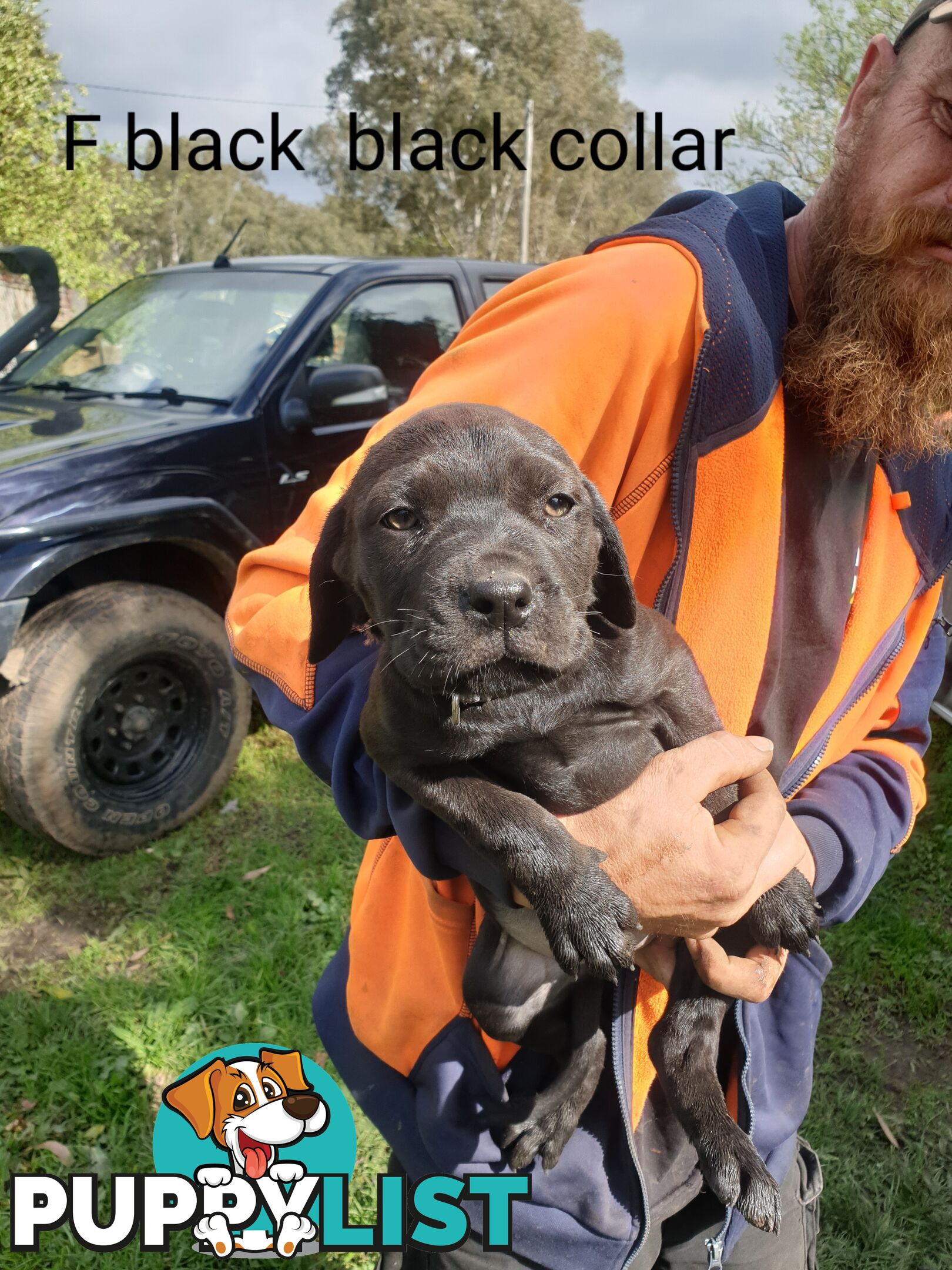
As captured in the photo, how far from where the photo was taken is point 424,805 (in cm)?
167

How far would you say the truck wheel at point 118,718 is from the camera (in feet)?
14.1

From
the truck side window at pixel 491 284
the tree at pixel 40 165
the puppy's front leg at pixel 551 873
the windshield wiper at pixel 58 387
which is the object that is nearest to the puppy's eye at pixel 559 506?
the puppy's front leg at pixel 551 873

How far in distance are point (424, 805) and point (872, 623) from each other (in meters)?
1.11

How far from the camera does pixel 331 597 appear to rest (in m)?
1.96

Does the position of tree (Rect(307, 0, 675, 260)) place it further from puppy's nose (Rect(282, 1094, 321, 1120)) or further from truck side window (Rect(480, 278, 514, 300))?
puppy's nose (Rect(282, 1094, 321, 1120))

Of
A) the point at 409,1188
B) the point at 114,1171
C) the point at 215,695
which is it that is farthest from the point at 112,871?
the point at 409,1188

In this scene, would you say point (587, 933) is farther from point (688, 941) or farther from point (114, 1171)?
point (114, 1171)

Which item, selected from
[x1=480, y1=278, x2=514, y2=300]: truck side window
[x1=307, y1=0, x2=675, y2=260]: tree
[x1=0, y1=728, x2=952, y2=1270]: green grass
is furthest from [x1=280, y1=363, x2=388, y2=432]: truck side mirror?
[x1=307, y1=0, x2=675, y2=260]: tree

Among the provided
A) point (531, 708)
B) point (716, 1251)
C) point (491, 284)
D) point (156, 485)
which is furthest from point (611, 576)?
point (491, 284)

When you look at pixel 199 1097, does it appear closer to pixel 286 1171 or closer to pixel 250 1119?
pixel 250 1119

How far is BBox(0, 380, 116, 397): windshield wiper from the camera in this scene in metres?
5.36

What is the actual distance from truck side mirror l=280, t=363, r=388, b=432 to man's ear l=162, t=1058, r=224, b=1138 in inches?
133

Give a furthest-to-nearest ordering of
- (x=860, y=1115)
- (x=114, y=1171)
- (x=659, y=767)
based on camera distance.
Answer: (x=860, y=1115) → (x=114, y=1171) → (x=659, y=767)

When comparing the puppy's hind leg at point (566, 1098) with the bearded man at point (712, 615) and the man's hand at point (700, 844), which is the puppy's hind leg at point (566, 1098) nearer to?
the bearded man at point (712, 615)
